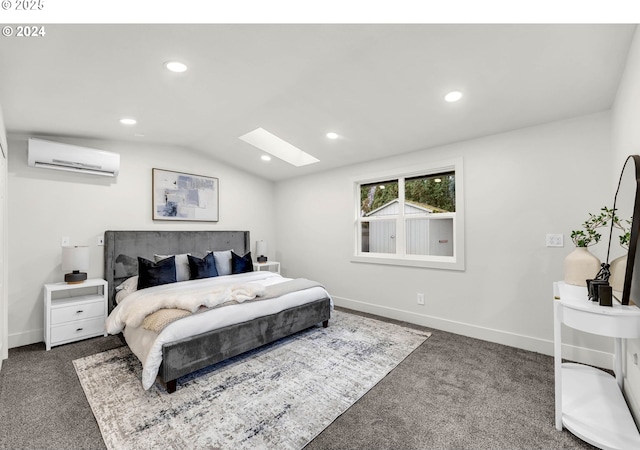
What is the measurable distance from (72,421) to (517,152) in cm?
428

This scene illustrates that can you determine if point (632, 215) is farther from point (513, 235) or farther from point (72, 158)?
point (72, 158)

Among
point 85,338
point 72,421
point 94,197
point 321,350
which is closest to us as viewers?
point 72,421

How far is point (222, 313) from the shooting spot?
250 centimetres

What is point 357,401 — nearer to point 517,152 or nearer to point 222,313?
point 222,313

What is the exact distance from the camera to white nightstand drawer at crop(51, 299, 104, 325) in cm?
298

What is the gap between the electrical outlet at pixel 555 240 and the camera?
8.81 ft

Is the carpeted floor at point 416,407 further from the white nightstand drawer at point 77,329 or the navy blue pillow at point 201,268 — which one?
the navy blue pillow at point 201,268

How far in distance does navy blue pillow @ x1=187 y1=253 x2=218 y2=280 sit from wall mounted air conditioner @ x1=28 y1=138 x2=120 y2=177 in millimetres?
1463

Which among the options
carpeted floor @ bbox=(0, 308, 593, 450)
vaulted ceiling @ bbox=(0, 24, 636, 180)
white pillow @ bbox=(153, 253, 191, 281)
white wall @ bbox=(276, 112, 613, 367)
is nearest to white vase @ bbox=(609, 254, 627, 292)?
white wall @ bbox=(276, 112, 613, 367)

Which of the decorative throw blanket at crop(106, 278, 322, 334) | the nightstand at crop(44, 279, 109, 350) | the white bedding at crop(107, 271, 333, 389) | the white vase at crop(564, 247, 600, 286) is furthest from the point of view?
the nightstand at crop(44, 279, 109, 350)

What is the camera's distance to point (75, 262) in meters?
3.12

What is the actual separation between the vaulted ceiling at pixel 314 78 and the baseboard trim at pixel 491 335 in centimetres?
214

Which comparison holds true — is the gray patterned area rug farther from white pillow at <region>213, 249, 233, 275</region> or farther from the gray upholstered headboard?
white pillow at <region>213, 249, 233, 275</region>
